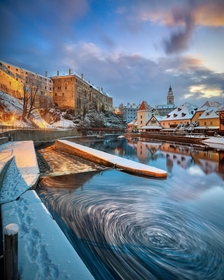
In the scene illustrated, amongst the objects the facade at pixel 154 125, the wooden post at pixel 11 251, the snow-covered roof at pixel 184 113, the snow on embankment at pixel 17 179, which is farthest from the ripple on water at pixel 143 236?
the facade at pixel 154 125

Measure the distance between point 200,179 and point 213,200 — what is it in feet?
11.5

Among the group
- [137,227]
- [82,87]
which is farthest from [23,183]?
[82,87]

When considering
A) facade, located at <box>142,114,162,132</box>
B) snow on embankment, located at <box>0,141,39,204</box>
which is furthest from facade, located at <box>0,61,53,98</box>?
snow on embankment, located at <box>0,141,39,204</box>

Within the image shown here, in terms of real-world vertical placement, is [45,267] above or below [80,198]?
above

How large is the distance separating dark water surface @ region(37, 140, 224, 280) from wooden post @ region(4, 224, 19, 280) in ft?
5.91

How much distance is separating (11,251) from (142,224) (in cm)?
399

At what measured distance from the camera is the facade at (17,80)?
174ft

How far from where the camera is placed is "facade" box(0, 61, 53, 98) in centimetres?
5307

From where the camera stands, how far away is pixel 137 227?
522cm

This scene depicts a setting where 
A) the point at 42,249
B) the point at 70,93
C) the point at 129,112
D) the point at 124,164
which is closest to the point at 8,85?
the point at 70,93

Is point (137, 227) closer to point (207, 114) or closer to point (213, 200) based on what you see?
point (213, 200)

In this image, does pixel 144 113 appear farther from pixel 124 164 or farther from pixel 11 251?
pixel 11 251

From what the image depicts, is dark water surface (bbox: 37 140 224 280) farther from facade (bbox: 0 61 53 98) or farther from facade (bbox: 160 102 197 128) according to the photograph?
facade (bbox: 0 61 53 98)

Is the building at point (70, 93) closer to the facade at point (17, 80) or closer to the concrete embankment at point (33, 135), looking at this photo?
the facade at point (17, 80)
